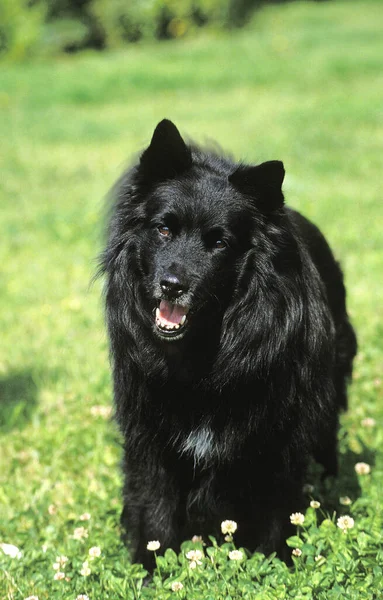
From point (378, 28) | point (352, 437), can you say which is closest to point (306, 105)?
point (378, 28)

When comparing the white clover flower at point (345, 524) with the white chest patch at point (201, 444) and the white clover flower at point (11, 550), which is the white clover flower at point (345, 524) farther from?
the white clover flower at point (11, 550)

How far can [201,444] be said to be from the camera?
2.97m

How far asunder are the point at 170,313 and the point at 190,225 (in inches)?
13.4

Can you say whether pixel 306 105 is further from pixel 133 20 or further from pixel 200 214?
pixel 200 214

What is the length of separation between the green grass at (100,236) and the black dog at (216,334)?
1.09ft

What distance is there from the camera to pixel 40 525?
11.7 feet

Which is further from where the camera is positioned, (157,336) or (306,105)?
(306,105)

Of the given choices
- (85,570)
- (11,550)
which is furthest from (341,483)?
(11,550)

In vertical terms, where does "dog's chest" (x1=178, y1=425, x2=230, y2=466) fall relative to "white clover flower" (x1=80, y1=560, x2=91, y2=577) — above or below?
above

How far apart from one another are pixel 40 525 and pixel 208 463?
3.36ft

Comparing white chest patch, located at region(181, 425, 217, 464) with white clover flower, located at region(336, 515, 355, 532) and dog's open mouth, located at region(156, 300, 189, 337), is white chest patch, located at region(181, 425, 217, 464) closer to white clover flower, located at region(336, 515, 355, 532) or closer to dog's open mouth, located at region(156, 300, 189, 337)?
dog's open mouth, located at region(156, 300, 189, 337)

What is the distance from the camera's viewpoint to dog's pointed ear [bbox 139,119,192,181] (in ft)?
9.27

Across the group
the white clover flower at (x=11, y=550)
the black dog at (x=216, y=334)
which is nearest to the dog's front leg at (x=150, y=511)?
the black dog at (x=216, y=334)

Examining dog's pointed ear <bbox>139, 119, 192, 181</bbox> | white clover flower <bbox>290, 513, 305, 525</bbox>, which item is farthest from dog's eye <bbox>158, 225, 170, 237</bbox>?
white clover flower <bbox>290, 513, 305, 525</bbox>
